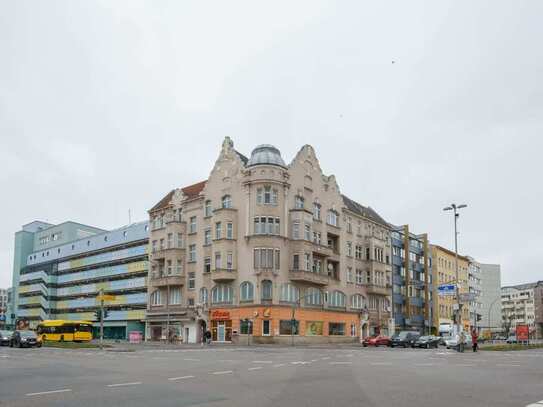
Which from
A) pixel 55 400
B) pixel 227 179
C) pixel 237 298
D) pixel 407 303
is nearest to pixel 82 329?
pixel 237 298

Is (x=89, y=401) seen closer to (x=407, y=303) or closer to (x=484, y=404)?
(x=484, y=404)

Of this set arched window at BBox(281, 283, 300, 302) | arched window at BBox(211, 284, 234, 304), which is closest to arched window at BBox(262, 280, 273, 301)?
arched window at BBox(281, 283, 300, 302)

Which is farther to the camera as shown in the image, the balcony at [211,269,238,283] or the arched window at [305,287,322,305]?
the arched window at [305,287,322,305]

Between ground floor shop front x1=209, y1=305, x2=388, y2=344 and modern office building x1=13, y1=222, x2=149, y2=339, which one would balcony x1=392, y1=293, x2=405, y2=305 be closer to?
ground floor shop front x1=209, y1=305, x2=388, y2=344

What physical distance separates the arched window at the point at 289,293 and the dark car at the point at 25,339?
24445 mm

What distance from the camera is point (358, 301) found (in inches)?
2936

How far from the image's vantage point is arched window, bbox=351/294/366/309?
73.5 meters

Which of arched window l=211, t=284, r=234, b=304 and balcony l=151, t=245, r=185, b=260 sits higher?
balcony l=151, t=245, r=185, b=260

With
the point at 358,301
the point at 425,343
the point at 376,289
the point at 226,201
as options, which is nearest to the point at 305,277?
the point at 226,201

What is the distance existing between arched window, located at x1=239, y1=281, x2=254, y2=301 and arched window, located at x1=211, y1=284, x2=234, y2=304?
4.25ft

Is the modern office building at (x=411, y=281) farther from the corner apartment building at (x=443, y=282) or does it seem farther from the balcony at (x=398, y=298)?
the corner apartment building at (x=443, y=282)

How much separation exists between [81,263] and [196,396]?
94.1 meters

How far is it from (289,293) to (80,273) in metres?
52.2

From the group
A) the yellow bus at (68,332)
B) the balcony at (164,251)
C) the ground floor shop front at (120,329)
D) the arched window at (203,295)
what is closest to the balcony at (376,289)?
the arched window at (203,295)
